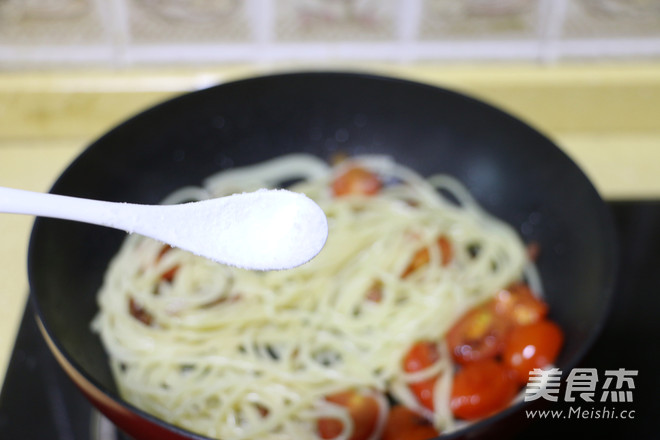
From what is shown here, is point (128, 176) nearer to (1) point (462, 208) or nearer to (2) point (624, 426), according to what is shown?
(1) point (462, 208)

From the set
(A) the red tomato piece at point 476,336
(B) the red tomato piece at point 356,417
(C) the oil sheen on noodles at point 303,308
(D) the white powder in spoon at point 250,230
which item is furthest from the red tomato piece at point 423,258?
(D) the white powder in spoon at point 250,230

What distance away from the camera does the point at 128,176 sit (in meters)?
1.05

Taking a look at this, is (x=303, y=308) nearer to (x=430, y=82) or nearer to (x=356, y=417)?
(x=356, y=417)

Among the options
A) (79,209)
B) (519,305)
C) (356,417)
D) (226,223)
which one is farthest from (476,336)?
(79,209)

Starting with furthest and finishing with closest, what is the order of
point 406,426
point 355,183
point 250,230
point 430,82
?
point 430,82, point 355,183, point 406,426, point 250,230

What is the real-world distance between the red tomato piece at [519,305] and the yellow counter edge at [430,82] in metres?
0.34

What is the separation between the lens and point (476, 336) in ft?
3.18

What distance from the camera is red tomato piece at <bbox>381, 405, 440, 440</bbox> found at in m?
0.86

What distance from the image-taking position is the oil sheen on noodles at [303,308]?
0.91 meters

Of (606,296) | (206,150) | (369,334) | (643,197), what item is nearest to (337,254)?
(369,334)

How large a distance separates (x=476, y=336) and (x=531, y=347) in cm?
8

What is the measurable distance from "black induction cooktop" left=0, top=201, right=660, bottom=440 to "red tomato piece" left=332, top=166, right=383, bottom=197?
0.40 m

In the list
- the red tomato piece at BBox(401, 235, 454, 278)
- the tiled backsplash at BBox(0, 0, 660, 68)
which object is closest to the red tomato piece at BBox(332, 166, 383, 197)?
the red tomato piece at BBox(401, 235, 454, 278)

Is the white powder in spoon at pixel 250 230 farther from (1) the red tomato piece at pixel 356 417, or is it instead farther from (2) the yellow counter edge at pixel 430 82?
(2) the yellow counter edge at pixel 430 82
